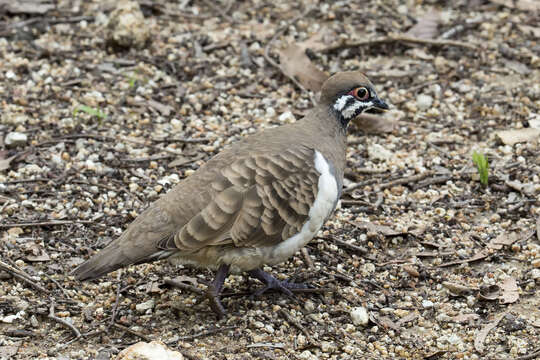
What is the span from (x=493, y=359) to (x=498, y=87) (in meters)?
3.43

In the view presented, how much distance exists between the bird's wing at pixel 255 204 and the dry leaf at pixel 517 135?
235cm

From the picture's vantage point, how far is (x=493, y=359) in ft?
14.6

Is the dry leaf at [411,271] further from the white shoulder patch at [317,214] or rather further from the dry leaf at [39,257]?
the dry leaf at [39,257]

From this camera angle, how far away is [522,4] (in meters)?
8.40

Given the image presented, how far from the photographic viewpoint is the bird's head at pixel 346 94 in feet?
17.4

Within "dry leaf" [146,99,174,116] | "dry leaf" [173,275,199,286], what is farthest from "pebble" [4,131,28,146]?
"dry leaf" [173,275,199,286]

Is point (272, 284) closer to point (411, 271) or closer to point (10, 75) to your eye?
point (411, 271)

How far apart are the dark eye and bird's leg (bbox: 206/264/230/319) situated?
4.75ft

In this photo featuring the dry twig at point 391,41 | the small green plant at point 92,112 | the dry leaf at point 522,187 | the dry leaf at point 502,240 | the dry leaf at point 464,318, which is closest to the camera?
the dry leaf at point 464,318

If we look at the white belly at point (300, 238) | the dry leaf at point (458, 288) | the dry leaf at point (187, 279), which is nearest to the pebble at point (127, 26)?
the dry leaf at point (187, 279)

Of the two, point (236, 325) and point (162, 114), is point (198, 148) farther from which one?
point (236, 325)

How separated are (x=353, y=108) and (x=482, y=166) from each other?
1218 mm

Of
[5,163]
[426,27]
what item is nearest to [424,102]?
[426,27]

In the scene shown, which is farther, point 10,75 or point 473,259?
point 10,75
